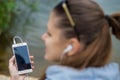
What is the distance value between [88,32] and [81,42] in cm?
5

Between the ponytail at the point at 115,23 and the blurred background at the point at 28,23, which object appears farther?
the blurred background at the point at 28,23

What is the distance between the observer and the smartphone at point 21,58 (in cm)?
200

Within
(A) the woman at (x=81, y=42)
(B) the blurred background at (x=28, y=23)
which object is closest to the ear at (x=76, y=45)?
(A) the woman at (x=81, y=42)

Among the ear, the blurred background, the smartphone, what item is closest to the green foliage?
the blurred background

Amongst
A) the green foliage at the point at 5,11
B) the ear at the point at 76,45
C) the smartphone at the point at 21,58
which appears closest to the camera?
the ear at the point at 76,45

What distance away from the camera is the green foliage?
399 cm

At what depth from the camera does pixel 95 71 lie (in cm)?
146

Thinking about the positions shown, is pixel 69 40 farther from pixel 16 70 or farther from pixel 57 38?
pixel 16 70

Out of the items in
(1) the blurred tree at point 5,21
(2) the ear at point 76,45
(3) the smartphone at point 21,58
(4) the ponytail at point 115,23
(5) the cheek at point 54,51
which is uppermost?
(1) the blurred tree at point 5,21

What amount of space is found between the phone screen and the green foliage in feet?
6.64

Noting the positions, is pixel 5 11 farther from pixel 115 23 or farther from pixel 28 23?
pixel 115 23

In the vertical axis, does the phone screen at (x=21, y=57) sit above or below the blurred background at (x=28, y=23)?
below

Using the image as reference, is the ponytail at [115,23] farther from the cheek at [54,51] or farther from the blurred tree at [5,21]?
the blurred tree at [5,21]

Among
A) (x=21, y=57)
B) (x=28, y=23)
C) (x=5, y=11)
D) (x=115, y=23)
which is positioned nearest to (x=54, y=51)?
(x=115, y=23)
